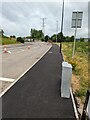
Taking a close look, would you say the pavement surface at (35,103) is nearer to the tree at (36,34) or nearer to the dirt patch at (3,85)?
the dirt patch at (3,85)

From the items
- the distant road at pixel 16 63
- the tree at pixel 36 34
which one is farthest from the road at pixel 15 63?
the tree at pixel 36 34

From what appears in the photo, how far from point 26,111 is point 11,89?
87.6 inches

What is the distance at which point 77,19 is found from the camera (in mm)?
12984

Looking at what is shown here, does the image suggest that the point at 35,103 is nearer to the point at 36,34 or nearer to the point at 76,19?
the point at 76,19

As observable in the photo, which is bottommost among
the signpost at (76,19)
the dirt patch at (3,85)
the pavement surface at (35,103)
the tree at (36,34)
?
the pavement surface at (35,103)

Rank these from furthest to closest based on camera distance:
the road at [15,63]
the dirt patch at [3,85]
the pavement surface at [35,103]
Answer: the road at [15,63]
the dirt patch at [3,85]
the pavement surface at [35,103]

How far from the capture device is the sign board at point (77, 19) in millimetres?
12875

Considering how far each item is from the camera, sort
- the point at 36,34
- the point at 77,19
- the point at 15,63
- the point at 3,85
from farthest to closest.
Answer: the point at 36,34, the point at 15,63, the point at 77,19, the point at 3,85

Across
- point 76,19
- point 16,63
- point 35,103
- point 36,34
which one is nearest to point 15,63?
point 16,63

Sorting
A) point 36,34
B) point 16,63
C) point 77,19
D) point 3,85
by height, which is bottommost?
point 3,85

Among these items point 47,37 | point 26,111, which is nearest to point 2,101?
point 26,111

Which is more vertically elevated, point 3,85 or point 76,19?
point 76,19

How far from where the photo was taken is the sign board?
12.9m

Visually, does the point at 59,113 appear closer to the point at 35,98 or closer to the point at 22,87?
the point at 35,98
